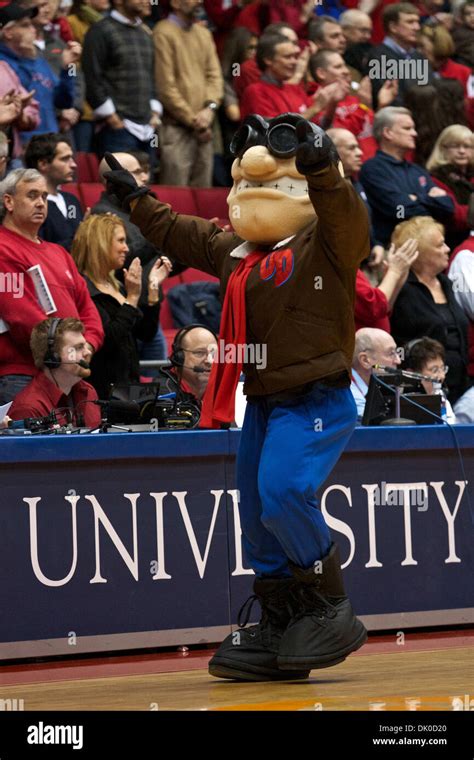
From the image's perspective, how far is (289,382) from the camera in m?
4.98

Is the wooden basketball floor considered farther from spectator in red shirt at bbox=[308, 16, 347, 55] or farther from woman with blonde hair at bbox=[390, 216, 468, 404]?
spectator in red shirt at bbox=[308, 16, 347, 55]

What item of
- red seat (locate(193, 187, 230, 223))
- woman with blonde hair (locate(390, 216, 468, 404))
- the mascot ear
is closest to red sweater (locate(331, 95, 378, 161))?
red seat (locate(193, 187, 230, 223))

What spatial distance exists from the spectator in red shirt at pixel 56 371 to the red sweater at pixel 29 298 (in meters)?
0.20

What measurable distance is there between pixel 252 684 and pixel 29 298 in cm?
254

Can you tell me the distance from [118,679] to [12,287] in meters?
2.28

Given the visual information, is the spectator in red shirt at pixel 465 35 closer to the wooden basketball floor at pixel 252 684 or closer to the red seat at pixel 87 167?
the red seat at pixel 87 167

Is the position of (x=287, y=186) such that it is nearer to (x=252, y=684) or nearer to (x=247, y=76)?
(x=252, y=684)

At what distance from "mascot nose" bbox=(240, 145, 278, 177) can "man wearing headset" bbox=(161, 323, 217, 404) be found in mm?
1904

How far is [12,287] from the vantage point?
6.91 m

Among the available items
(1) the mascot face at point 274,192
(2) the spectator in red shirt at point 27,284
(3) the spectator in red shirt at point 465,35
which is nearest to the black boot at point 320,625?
(1) the mascot face at point 274,192

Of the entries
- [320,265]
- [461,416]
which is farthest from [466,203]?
[320,265]

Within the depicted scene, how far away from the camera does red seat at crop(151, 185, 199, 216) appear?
968 centimetres

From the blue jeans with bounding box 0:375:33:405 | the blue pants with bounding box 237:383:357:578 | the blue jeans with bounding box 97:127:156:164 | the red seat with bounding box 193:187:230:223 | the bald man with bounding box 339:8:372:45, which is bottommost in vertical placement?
the blue pants with bounding box 237:383:357:578

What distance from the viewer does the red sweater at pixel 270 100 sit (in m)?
9.83
